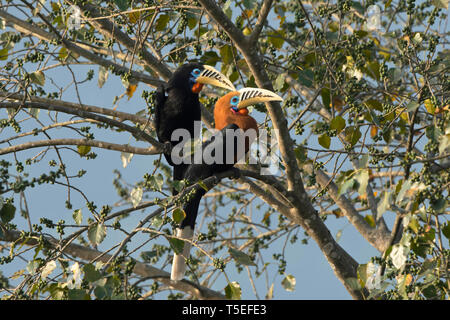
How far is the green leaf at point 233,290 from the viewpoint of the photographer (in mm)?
2896

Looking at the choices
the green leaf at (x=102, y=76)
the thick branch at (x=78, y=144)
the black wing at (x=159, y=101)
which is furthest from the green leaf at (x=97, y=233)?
the green leaf at (x=102, y=76)

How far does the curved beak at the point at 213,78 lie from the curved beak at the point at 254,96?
21cm

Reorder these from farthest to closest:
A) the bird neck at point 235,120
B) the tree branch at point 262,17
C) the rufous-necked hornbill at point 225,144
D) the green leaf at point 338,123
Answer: the bird neck at point 235,120, the rufous-necked hornbill at point 225,144, the green leaf at point 338,123, the tree branch at point 262,17

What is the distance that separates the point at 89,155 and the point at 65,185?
1.33 feet

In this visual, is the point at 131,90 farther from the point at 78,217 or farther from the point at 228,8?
the point at 78,217

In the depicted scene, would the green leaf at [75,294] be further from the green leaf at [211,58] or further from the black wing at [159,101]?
the green leaf at [211,58]

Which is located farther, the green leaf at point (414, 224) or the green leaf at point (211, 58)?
the green leaf at point (211, 58)

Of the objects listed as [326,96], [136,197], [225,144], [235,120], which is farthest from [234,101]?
[136,197]

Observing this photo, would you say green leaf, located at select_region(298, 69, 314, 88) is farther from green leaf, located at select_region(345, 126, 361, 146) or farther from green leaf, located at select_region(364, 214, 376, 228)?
green leaf, located at select_region(364, 214, 376, 228)

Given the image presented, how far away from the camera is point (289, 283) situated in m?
4.07

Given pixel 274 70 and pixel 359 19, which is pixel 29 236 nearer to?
pixel 274 70

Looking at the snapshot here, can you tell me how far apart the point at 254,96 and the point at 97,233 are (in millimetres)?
1431

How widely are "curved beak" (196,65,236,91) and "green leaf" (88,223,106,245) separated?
1.64 metres

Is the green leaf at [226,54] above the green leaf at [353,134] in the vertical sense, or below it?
above
